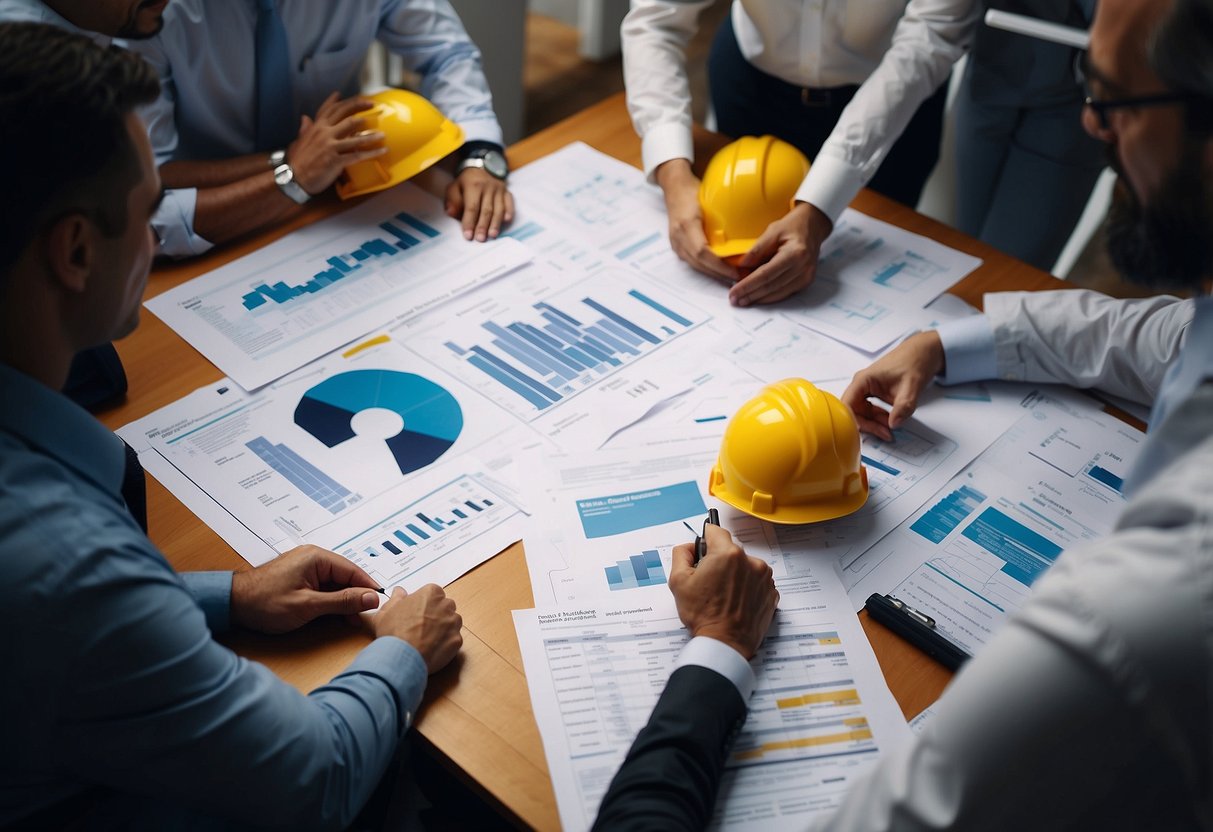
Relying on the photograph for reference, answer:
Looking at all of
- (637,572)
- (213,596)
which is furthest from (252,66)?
(637,572)

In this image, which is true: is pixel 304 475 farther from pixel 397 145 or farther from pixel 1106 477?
pixel 1106 477

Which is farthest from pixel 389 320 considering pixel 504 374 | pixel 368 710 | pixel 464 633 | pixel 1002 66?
pixel 1002 66

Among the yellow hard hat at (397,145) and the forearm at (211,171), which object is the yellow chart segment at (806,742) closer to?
the yellow hard hat at (397,145)

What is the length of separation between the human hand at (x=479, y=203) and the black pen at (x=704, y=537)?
71 cm

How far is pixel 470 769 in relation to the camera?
0.95 metres

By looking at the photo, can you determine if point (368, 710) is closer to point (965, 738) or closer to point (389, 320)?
point (965, 738)

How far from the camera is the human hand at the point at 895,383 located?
133cm

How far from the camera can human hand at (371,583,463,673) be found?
1021 millimetres

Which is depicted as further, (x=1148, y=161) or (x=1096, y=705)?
(x=1148, y=161)

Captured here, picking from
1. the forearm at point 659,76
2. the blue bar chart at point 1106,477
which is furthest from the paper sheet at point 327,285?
the blue bar chart at point 1106,477

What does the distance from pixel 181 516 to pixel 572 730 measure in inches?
22.0

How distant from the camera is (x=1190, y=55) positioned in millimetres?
767

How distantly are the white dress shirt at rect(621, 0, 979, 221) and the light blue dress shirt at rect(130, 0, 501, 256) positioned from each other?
1.04 ft

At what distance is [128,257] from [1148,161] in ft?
3.00
